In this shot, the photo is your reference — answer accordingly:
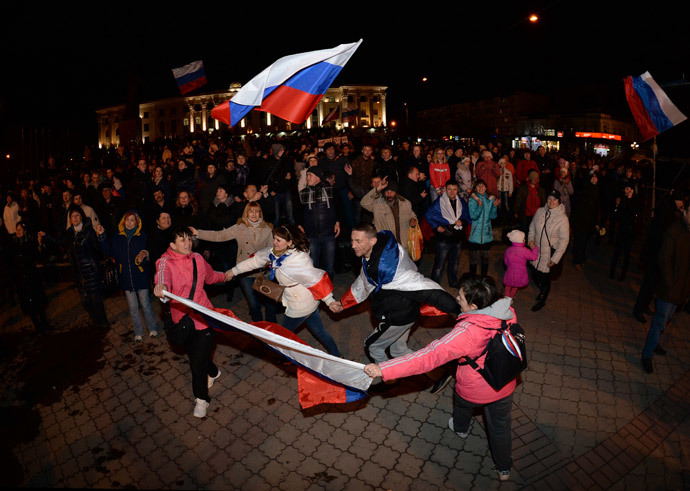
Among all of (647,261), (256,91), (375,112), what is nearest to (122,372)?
Result: (256,91)

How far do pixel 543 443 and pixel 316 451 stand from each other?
236 centimetres

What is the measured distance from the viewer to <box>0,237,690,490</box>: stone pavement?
4199 millimetres

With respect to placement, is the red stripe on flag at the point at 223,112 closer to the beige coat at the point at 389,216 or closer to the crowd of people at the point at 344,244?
the crowd of people at the point at 344,244

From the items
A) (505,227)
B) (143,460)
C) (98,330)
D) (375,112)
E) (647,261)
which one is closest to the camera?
(143,460)

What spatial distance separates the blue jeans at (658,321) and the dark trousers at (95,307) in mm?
8259

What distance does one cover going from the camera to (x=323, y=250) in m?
8.00

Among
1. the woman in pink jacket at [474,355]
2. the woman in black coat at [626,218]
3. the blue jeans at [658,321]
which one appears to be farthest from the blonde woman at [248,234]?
the woman in black coat at [626,218]

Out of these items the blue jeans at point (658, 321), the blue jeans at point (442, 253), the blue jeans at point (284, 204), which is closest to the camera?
the blue jeans at point (658, 321)

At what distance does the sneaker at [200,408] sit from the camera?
5.08m

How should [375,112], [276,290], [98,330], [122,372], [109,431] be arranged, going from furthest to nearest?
[375,112]
[98,330]
[122,372]
[276,290]
[109,431]

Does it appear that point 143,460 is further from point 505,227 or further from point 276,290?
point 505,227

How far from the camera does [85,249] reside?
7.02 metres

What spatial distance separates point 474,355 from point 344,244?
19.7 feet

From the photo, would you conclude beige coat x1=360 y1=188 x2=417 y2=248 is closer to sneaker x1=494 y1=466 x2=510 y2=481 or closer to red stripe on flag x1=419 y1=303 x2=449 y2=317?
red stripe on flag x1=419 y1=303 x2=449 y2=317
